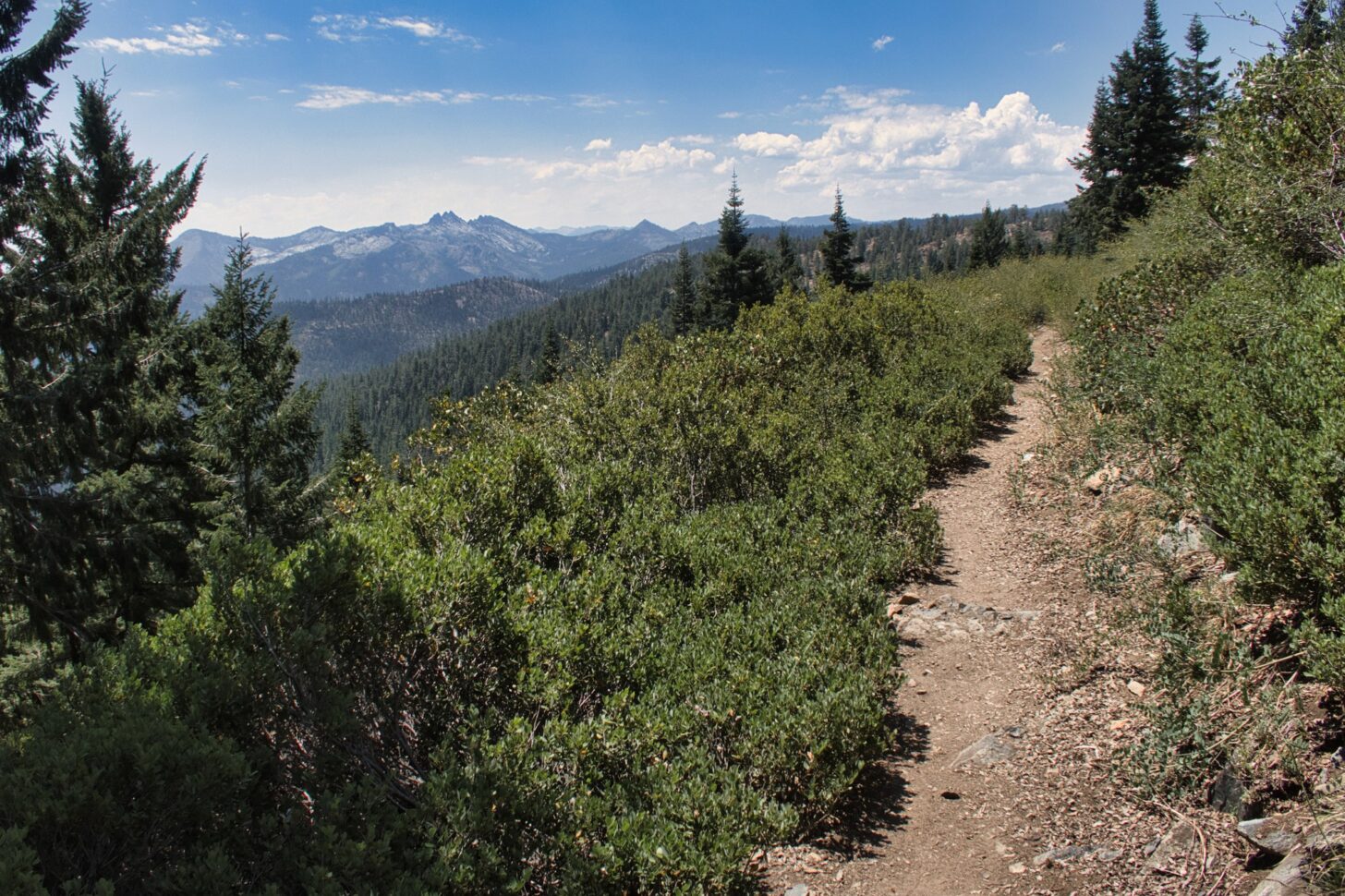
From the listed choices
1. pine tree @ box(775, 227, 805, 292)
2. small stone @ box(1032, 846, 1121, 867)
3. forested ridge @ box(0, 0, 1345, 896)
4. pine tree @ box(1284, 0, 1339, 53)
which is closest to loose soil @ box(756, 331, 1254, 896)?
small stone @ box(1032, 846, 1121, 867)

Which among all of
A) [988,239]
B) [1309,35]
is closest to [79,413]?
[1309,35]

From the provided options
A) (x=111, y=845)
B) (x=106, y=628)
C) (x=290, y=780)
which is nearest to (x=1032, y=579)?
(x=290, y=780)

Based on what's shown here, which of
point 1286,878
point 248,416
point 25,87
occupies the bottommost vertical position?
point 1286,878

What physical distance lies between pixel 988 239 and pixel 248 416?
178ft

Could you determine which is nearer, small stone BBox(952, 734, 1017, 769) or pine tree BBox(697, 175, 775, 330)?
small stone BBox(952, 734, 1017, 769)

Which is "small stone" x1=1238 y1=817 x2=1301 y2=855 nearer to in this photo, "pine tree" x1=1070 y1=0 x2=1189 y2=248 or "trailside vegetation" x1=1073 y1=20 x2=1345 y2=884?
"trailside vegetation" x1=1073 y1=20 x2=1345 y2=884

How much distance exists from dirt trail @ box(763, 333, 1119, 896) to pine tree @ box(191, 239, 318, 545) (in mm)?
10267

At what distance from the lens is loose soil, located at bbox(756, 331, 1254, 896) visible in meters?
3.30

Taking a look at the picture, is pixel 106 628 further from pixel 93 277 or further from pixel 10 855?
pixel 10 855

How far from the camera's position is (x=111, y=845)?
7.54 feet

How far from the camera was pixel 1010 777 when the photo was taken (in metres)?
4.18

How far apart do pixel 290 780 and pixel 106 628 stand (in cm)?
939

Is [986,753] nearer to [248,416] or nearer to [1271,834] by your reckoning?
[1271,834]

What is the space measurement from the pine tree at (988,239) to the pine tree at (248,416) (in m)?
47.1
